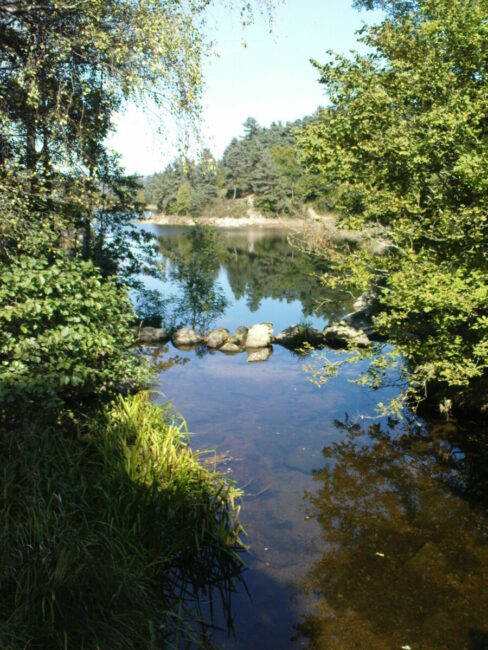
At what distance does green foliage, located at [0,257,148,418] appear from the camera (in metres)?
6.59

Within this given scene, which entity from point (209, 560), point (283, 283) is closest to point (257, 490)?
point (209, 560)

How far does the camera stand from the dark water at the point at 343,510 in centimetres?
528

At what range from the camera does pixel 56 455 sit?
630 centimetres

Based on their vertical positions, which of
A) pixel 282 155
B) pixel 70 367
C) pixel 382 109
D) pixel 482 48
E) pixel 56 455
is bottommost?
pixel 56 455

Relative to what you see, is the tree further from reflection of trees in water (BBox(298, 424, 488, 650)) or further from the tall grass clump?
→ the tall grass clump

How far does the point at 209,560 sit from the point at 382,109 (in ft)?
27.9

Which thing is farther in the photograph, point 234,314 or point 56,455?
point 234,314

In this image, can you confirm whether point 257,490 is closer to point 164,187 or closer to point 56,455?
point 56,455

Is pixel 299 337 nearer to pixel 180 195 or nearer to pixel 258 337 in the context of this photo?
pixel 258 337

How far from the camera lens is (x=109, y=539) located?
17.2ft

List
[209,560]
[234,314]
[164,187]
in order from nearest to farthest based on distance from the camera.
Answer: [209,560] → [234,314] → [164,187]

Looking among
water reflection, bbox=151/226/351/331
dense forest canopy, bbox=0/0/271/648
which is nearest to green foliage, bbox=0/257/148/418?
dense forest canopy, bbox=0/0/271/648

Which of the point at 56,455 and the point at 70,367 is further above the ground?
the point at 70,367

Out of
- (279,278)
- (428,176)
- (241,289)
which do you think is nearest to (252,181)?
(279,278)
